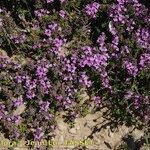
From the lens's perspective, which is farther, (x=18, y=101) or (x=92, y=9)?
(x=92, y=9)

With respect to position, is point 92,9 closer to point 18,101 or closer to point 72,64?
point 72,64

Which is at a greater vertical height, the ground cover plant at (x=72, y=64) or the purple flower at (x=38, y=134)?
the ground cover plant at (x=72, y=64)

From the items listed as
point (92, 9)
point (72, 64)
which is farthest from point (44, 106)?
point (92, 9)

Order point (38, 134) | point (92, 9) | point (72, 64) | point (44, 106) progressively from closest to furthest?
1. point (38, 134)
2. point (44, 106)
3. point (72, 64)
4. point (92, 9)

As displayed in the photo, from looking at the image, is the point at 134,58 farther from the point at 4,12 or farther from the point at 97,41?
the point at 4,12

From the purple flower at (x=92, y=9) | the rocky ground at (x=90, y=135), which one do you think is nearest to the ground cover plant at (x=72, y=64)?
the purple flower at (x=92, y=9)

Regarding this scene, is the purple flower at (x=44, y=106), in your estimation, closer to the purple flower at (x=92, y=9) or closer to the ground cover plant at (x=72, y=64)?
the ground cover plant at (x=72, y=64)

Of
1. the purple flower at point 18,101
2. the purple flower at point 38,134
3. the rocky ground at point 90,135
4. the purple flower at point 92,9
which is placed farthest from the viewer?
the purple flower at point 92,9

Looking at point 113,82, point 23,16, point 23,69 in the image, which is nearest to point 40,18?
point 23,16
